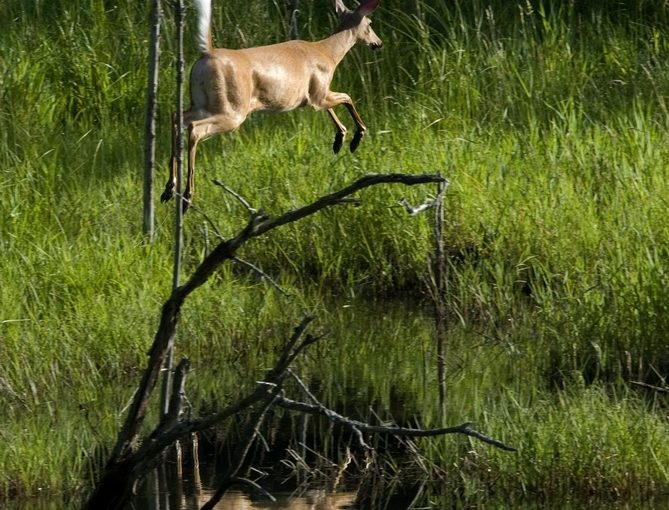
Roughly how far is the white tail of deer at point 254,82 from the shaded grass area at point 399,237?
31cm

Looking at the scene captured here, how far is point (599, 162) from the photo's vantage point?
7785mm

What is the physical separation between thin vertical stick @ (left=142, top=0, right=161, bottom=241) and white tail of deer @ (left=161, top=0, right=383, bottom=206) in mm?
115

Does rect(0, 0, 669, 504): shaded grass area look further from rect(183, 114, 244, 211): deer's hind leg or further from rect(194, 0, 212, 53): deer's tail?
rect(194, 0, 212, 53): deer's tail

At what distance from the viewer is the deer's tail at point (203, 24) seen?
23.2 ft

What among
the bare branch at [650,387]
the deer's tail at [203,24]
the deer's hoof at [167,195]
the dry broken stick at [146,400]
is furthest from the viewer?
the deer's tail at [203,24]

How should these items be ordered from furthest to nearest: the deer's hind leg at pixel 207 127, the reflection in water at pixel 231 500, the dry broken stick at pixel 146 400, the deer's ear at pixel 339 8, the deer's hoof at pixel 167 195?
1. the deer's ear at pixel 339 8
2. the deer's hind leg at pixel 207 127
3. the deer's hoof at pixel 167 195
4. the reflection in water at pixel 231 500
5. the dry broken stick at pixel 146 400

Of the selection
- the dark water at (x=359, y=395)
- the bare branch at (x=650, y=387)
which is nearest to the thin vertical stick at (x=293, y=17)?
the dark water at (x=359, y=395)

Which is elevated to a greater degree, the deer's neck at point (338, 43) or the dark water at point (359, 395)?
the deer's neck at point (338, 43)

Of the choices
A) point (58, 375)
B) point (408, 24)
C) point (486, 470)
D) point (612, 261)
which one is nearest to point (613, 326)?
point (612, 261)

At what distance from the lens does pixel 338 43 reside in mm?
8547

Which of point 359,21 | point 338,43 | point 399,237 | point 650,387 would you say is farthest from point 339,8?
point 650,387

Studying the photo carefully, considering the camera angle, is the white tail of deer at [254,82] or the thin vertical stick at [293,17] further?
the thin vertical stick at [293,17]

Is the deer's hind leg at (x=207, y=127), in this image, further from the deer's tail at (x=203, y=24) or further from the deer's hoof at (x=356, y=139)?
the deer's hoof at (x=356, y=139)

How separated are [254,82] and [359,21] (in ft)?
3.65
